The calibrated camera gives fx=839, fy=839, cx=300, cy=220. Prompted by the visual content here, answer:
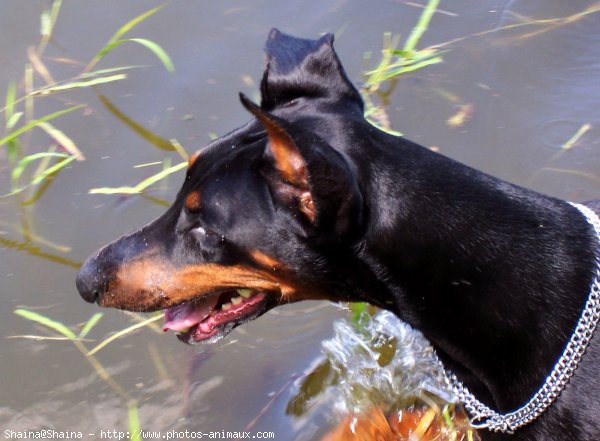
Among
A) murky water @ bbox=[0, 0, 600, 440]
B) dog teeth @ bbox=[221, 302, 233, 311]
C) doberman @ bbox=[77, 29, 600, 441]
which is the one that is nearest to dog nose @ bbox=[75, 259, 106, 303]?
doberman @ bbox=[77, 29, 600, 441]

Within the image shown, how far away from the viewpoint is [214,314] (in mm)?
A: 3418

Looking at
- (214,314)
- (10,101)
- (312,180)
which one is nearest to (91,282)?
(214,314)

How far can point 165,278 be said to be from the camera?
125 inches

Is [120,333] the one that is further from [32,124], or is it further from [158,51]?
[158,51]

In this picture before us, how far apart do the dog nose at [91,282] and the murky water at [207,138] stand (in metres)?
0.97

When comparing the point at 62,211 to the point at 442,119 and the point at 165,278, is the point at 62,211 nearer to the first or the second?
the point at 165,278

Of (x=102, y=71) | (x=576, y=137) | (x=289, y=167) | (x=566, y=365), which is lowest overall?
(x=576, y=137)

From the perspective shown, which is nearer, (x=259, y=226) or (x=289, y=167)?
(x=289, y=167)

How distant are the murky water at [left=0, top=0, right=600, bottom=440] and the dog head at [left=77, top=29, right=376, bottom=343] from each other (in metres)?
0.86

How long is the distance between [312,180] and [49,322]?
2255 mm

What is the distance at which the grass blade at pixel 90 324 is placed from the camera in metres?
4.21

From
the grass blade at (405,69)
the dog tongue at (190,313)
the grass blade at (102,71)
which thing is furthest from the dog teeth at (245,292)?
the grass blade at (102,71)

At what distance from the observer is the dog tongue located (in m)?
3.43

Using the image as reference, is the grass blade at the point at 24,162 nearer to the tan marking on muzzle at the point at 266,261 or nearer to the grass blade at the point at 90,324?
the grass blade at the point at 90,324
